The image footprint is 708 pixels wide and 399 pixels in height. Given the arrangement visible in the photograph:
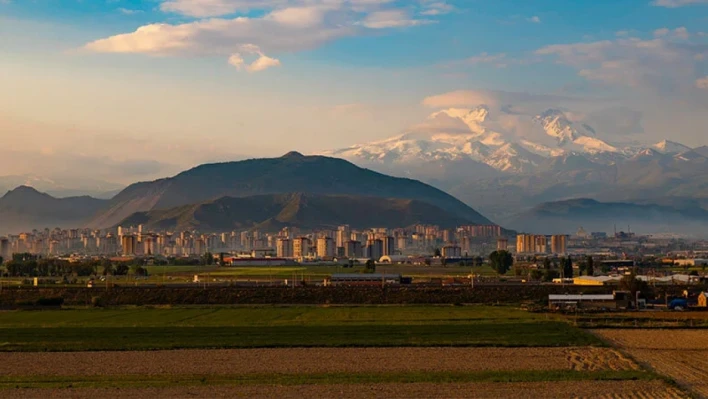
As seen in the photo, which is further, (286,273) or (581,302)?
(286,273)

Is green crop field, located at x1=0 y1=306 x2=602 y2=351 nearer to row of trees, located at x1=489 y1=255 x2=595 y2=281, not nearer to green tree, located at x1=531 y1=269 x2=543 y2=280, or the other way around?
green tree, located at x1=531 y1=269 x2=543 y2=280

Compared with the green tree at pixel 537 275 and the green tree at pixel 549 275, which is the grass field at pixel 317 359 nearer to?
the green tree at pixel 549 275

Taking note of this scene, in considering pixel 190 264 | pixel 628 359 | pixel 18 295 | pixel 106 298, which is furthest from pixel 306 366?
pixel 190 264

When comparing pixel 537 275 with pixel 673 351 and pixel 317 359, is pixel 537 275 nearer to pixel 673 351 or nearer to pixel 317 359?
pixel 673 351

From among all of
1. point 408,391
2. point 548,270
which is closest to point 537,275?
point 548,270

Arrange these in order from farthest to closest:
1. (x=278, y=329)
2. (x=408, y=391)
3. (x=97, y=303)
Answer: (x=97, y=303) → (x=278, y=329) → (x=408, y=391)

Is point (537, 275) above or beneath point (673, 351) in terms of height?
above

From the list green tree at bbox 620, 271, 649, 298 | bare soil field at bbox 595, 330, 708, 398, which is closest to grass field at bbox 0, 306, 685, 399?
bare soil field at bbox 595, 330, 708, 398
